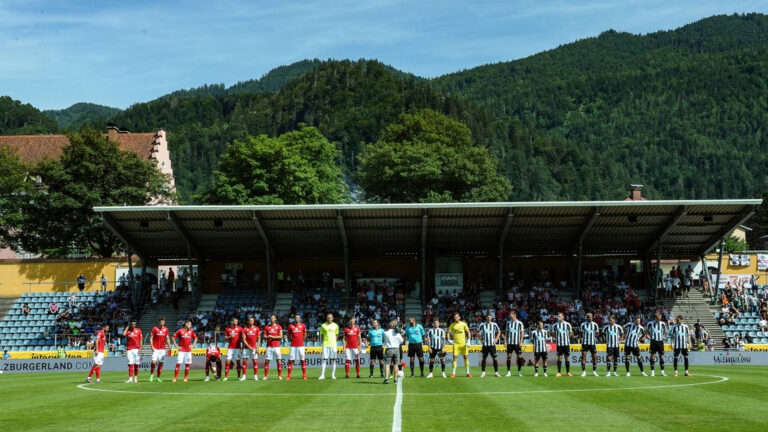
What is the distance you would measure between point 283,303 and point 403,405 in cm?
3305

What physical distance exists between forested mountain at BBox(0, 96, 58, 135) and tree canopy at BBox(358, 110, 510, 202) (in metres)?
73.4

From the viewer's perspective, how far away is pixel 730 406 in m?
16.6

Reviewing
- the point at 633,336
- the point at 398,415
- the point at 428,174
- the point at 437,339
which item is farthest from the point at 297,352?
the point at 428,174

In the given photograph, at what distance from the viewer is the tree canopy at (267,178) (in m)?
67.1

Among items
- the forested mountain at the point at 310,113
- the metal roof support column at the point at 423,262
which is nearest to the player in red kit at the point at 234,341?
the metal roof support column at the point at 423,262

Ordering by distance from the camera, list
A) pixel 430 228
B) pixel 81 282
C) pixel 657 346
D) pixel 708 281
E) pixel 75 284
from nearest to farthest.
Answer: pixel 657 346 → pixel 430 228 → pixel 708 281 → pixel 81 282 → pixel 75 284

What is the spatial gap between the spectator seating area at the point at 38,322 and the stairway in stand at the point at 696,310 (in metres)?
29.8

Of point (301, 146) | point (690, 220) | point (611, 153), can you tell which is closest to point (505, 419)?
point (690, 220)

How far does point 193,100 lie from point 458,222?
132 meters

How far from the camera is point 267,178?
68062 mm

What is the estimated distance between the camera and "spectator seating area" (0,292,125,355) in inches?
1793

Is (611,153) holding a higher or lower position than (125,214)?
higher

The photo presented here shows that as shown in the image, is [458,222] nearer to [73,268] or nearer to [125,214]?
[125,214]

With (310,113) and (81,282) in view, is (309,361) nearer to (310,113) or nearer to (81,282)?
(81,282)
